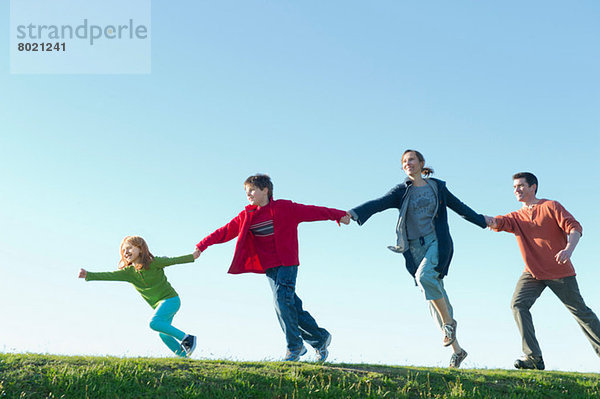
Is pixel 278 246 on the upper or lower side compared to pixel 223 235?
lower

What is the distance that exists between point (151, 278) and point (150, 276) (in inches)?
1.4

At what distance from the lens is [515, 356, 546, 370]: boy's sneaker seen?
32.1ft

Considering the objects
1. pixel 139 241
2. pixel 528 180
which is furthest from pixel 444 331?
pixel 139 241

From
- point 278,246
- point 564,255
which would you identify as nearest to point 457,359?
point 564,255

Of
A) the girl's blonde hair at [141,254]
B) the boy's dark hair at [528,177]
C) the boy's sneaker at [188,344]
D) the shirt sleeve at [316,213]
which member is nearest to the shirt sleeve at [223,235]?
the girl's blonde hair at [141,254]

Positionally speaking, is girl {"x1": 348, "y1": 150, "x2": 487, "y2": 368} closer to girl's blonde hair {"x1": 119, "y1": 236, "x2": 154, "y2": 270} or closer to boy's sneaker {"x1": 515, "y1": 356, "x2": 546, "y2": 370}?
boy's sneaker {"x1": 515, "y1": 356, "x2": 546, "y2": 370}

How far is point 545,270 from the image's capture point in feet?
32.4

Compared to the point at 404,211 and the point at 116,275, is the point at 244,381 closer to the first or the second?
the point at 116,275

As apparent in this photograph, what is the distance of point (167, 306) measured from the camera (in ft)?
31.2

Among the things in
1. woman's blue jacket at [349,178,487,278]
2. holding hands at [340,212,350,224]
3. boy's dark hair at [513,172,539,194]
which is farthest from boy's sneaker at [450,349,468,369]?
boy's dark hair at [513,172,539,194]

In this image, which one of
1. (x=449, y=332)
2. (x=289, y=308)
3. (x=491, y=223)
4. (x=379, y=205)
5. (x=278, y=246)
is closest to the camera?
(x=289, y=308)

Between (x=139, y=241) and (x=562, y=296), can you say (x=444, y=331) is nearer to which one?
(x=562, y=296)

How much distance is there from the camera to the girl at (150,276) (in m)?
9.53

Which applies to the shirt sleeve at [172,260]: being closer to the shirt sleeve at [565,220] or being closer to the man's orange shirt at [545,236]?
the man's orange shirt at [545,236]
